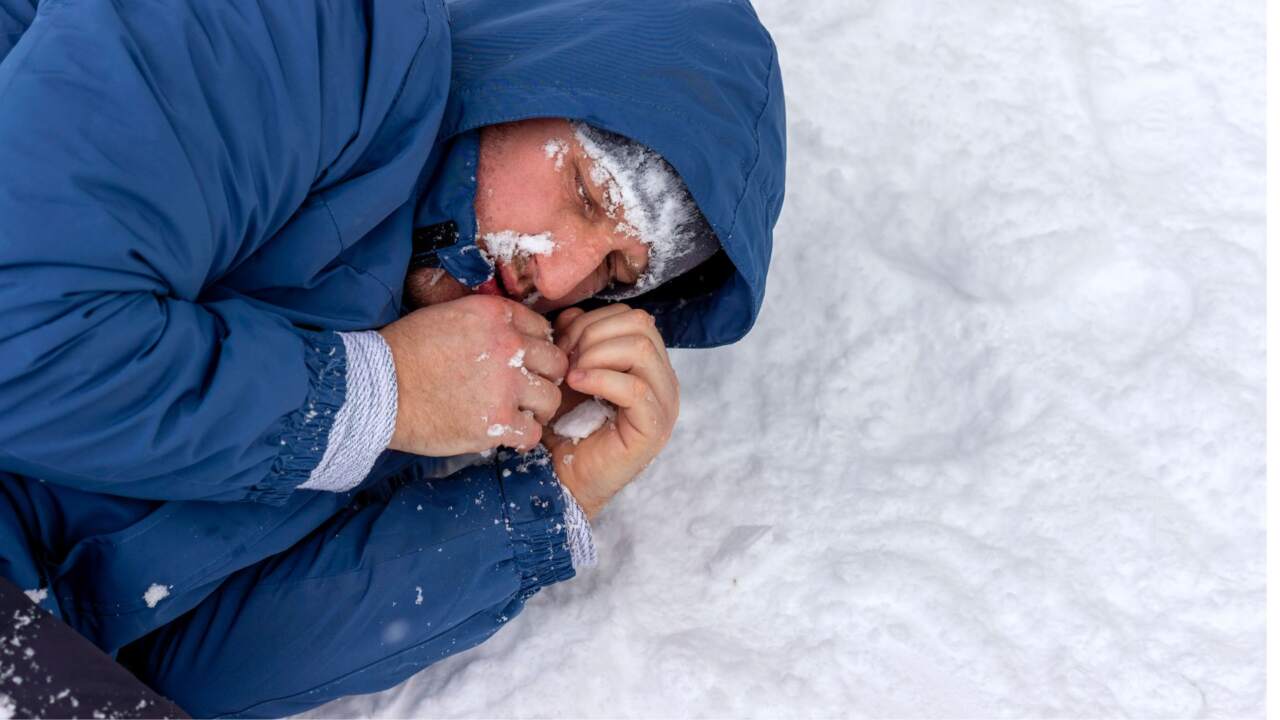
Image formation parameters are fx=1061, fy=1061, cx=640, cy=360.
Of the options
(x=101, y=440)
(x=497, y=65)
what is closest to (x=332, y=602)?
(x=101, y=440)

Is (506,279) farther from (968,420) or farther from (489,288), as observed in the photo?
(968,420)

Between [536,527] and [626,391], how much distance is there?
0.31 meters

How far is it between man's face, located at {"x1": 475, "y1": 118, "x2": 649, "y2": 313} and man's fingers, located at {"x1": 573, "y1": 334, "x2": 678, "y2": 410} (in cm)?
16

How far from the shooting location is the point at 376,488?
2160 mm

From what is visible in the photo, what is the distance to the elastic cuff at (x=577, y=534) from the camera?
2.04 m

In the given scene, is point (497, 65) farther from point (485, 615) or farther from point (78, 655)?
Answer: point (78, 655)

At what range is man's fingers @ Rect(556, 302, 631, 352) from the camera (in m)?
2.07

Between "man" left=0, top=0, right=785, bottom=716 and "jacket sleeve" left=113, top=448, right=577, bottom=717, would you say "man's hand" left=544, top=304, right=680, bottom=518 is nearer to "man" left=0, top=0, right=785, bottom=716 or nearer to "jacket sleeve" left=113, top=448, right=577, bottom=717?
"man" left=0, top=0, right=785, bottom=716

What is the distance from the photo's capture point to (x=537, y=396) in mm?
1912

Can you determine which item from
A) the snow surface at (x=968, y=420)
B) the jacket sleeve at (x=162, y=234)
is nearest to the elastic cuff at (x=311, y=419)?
the jacket sleeve at (x=162, y=234)

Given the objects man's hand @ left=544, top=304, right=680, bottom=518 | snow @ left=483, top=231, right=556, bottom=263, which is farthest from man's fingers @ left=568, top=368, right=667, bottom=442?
snow @ left=483, top=231, right=556, bottom=263

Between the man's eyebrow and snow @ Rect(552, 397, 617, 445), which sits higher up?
the man's eyebrow

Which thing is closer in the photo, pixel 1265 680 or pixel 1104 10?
pixel 1265 680

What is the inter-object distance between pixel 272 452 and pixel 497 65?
0.77 metres
